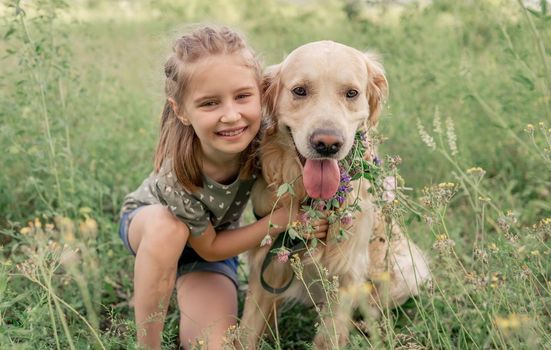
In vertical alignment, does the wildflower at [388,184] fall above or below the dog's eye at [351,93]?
below

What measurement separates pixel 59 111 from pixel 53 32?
0.43 meters

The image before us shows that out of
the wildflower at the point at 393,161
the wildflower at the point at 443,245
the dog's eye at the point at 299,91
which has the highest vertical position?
the wildflower at the point at 393,161

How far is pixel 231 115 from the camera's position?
8.07 feet

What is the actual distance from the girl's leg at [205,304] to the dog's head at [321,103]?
33.5 inches

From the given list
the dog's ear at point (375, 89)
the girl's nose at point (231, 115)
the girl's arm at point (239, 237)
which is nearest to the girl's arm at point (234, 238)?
the girl's arm at point (239, 237)

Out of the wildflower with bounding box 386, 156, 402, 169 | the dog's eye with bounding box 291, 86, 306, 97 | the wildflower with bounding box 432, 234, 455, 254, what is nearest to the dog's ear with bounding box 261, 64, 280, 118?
the dog's eye with bounding box 291, 86, 306, 97

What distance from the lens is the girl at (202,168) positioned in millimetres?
2521

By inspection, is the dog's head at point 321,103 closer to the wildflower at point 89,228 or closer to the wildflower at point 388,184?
the wildflower at point 388,184

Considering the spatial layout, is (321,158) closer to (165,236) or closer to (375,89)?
(375,89)

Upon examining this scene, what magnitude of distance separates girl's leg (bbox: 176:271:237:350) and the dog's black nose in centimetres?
95

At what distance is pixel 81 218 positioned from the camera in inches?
139

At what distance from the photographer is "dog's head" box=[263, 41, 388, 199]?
2.41 m

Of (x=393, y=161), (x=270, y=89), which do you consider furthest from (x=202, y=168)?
(x=393, y=161)

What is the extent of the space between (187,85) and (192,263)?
0.98 m
